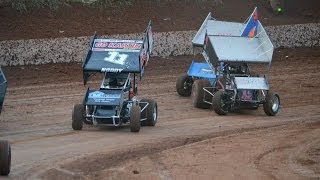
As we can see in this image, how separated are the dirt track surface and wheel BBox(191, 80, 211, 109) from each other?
26 cm

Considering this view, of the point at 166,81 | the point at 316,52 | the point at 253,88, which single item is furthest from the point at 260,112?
the point at 316,52

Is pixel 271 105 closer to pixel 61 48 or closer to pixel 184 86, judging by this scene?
pixel 184 86

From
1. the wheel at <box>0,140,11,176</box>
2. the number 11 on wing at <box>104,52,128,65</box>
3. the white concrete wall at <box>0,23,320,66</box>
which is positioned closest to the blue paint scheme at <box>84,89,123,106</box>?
the number 11 on wing at <box>104,52,128,65</box>

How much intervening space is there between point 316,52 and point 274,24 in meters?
2.99

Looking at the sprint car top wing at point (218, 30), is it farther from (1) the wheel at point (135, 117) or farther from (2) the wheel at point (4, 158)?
(2) the wheel at point (4, 158)

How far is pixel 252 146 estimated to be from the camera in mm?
16156

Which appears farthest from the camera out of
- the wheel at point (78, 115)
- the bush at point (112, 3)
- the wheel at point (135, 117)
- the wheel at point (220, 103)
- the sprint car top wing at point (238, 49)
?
the bush at point (112, 3)

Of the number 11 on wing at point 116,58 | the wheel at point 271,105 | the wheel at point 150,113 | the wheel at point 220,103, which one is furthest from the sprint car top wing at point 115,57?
the wheel at point 271,105

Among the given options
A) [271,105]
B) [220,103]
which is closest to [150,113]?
[220,103]

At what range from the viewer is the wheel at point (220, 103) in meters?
21.3

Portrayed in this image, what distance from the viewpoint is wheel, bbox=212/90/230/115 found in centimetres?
2130

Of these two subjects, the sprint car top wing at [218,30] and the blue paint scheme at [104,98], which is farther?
the sprint car top wing at [218,30]

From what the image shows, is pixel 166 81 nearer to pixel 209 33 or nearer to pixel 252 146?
pixel 209 33

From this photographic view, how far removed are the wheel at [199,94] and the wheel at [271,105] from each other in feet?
5.97
